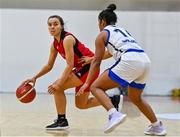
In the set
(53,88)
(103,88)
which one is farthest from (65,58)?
(103,88)

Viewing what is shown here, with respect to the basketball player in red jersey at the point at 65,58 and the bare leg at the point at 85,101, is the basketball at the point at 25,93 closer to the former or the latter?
the basketball player in red jersey at the point at 65,58

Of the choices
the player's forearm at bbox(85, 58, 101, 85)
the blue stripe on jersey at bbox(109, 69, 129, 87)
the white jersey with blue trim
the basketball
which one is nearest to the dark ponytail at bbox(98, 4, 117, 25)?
the white jersey with blue trim

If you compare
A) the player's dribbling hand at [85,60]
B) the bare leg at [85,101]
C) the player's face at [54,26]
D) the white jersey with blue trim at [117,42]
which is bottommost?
the bare leg at [85,101]

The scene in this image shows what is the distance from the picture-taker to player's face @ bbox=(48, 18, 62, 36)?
14.3 ft

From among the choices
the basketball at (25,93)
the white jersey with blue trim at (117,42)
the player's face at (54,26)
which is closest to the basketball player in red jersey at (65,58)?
the player's face at (54,26)

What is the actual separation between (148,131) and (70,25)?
7.54 metres

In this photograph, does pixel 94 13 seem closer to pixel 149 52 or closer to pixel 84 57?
pixel 149 52

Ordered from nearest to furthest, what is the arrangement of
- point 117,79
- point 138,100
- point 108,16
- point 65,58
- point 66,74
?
point 117,79 → point 108,16 → point 138,100 → point 66,74 → point 65,58

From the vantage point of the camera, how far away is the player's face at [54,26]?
434 centimetres

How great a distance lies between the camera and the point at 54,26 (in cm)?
436

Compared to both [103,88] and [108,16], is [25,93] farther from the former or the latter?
[108,16]

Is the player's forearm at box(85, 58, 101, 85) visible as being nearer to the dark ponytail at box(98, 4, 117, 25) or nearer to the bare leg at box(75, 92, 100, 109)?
the dark ponytail at box(98, 4, 117, 25)

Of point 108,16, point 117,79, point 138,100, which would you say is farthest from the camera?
point 138,100

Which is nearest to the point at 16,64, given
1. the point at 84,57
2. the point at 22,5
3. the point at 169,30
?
the point at 22,5
